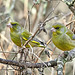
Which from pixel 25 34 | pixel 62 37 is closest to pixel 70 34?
pixel 62 37

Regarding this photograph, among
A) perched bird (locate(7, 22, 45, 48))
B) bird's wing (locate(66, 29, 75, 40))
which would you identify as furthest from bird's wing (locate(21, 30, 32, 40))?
bird's wing (locate(66, 29, 75, 40))

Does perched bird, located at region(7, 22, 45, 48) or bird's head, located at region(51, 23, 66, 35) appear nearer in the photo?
bird's head, located at region(51, 23, 66, 35)

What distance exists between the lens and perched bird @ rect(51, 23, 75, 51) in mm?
3555

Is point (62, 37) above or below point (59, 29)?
below

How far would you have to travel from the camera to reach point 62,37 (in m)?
3.65

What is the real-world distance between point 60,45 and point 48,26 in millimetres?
675

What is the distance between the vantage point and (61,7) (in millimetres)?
5988

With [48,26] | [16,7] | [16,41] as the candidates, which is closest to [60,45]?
[48,26]

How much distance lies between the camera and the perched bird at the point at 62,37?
3.55m

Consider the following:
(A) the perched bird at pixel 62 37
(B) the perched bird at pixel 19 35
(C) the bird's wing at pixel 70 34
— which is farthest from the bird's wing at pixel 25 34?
(C) the bird's wing at pixel 70 34

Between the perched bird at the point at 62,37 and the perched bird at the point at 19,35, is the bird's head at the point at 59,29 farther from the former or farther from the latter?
the perched bird at the point at 19,35

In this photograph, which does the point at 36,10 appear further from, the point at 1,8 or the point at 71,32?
the point at 71,32

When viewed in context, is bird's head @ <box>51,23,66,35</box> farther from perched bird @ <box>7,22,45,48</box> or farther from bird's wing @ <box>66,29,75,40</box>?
perched bird @ <box>7,22,45,48</box>

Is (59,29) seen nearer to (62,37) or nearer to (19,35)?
(62,37)
